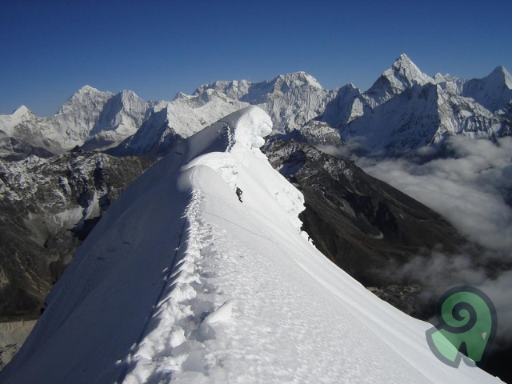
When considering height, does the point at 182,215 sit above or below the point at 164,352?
above

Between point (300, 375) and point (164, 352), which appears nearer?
point (164, 352)

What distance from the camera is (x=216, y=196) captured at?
22844mm

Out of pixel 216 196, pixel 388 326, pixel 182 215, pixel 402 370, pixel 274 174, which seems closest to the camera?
pixel 402 370

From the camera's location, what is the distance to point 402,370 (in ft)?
42.4

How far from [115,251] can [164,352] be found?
13.6 meters

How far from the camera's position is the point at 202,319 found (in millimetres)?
8391

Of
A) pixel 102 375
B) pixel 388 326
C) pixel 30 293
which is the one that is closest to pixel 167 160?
pixel 388 326

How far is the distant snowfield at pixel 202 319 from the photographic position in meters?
7.38

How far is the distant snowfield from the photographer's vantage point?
7383mm

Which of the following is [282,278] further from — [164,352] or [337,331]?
[164,352]

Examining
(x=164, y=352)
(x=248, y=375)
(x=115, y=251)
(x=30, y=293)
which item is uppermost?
(x=248, y=375)

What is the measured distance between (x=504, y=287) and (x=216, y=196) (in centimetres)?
21070

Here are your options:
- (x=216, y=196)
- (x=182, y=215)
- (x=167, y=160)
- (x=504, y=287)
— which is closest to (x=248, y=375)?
(x=182, y=215)

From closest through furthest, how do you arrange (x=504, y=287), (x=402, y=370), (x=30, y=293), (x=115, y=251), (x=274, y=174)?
(x=402, y=370)
(x=115, y=251)
(x=274, y=174)
(x=30, y=293)
(x=504, y=287)
